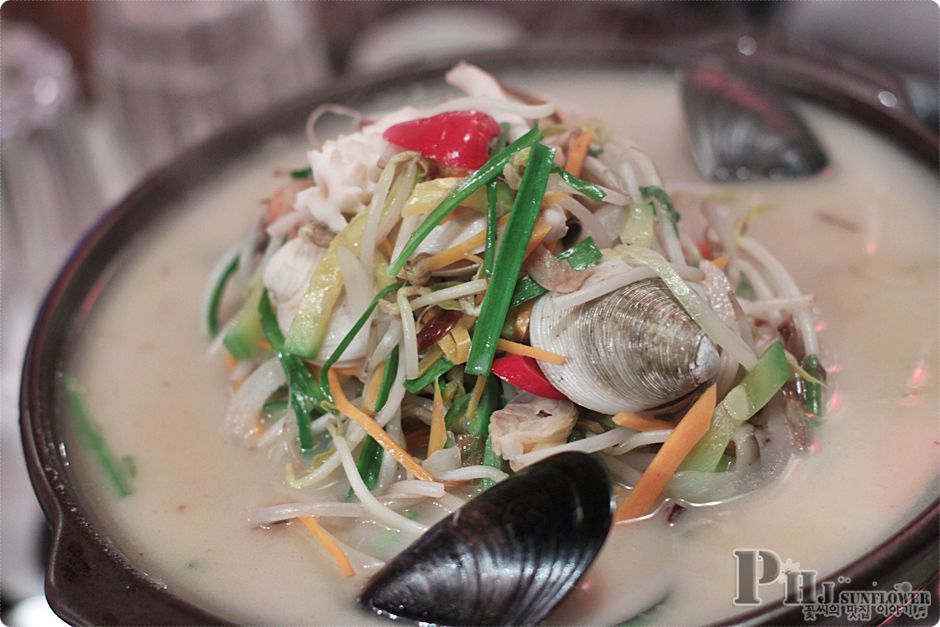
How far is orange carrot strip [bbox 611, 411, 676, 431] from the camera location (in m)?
1.37

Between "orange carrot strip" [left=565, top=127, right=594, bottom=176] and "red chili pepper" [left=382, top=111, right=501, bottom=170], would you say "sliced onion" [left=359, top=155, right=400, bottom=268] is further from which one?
"orange carrot strip" [left=565, top=127, right=594, bottom=176]

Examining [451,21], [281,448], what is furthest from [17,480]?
[451,21]

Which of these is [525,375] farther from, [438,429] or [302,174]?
[302,174]

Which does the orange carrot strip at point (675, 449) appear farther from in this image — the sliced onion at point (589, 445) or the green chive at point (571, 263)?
the green chive at point (571, 263)

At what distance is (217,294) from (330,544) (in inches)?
26.5

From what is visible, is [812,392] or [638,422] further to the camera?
[812,392]

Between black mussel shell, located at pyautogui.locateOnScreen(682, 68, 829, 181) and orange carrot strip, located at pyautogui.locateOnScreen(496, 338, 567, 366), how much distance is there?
0.93 metres

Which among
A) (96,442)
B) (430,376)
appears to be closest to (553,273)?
(430,376)

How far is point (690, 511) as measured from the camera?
4.55 ft

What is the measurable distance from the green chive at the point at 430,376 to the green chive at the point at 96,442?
1.68 ft

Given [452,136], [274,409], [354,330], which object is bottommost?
[274,409]

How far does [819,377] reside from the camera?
1511 mm

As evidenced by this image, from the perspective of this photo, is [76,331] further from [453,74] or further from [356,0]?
[356,0]

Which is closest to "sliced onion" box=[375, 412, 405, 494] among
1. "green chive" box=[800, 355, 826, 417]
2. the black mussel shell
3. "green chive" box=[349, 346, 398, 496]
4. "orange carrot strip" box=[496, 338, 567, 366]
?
"green chive" box=[349, 346, 398, 496]
